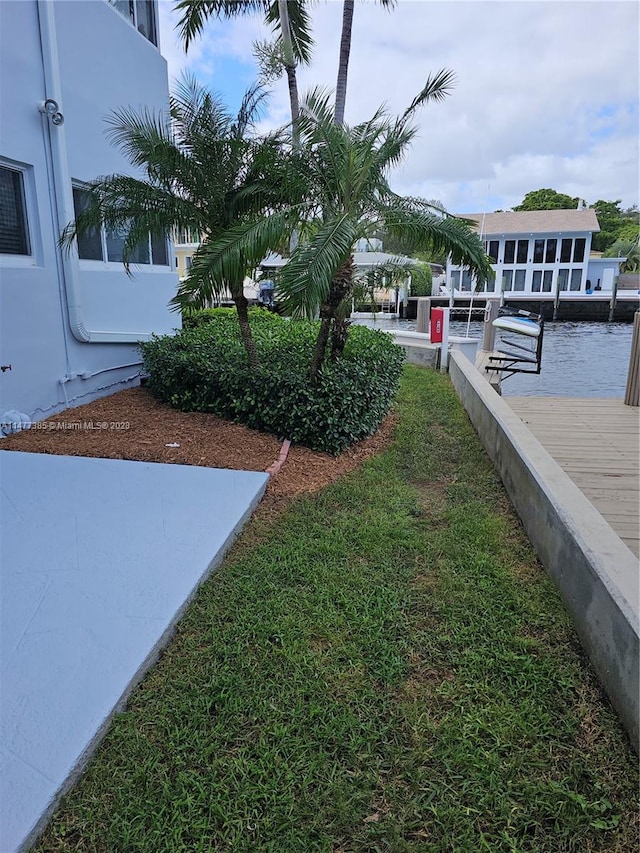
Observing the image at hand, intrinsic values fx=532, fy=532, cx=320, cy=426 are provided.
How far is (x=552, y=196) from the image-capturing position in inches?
2093

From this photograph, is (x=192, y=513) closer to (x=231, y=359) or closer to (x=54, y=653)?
(x=54, y=653)

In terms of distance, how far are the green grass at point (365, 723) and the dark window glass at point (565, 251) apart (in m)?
39.9

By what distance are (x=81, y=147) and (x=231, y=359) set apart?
3.17 meters

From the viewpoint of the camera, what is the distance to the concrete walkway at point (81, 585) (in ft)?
6.70

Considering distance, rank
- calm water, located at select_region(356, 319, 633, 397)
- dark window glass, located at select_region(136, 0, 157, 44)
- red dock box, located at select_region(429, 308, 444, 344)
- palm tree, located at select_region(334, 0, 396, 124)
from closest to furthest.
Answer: dark window glass, located at select_region(136, 0, 157, 44) → red dock box, located at select_region(429, 308, 444, 344) → calm water, located at select_region(356, 319, 633, 397) → palm tree, located at select_region(334, 0, 396, 124)

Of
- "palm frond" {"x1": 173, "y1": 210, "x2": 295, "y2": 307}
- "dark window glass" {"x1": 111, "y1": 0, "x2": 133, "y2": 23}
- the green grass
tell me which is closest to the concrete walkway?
the green grass

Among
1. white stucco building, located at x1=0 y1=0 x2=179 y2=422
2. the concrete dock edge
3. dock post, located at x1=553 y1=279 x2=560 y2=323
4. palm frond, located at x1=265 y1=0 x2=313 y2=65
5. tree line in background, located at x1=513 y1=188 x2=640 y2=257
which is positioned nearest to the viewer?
the concrete dock edge

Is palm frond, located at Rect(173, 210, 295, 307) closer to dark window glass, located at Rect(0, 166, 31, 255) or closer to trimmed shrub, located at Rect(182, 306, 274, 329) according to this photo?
dark window glass, located at Rect(0, 166, 31, 255)

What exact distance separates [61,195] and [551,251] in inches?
1517

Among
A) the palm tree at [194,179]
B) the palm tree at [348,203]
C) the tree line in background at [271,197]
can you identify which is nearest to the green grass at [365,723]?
the tree line in background at [271,197]

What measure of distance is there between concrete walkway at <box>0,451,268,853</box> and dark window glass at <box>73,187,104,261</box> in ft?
10.1

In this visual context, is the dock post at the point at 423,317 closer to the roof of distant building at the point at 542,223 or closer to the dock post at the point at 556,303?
the dock post at the point at 556,303

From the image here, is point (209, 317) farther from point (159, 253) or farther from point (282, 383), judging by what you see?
point (282, 383)

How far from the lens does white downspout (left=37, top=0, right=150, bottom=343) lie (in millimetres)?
5648
